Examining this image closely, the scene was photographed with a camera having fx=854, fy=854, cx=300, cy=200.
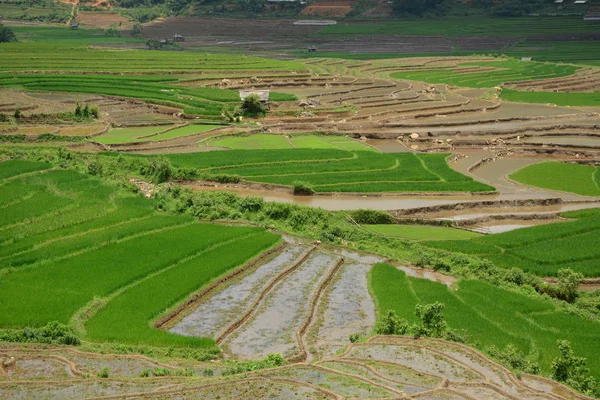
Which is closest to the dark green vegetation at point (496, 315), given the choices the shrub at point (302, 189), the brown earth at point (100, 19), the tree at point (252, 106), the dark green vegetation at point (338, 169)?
the shrub at point (302, 189)

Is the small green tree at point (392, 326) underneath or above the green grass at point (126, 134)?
underneath

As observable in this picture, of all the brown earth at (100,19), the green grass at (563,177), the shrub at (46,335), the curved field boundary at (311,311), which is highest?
the brown earth at (100,19)

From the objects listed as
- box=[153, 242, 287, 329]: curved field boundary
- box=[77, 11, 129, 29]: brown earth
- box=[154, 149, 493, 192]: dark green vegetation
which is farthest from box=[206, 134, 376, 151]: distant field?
Answer: box=[77, 11, 129, 29]: brown earth

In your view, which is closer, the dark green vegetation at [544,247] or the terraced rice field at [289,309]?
the terraced rice field at [289,309]

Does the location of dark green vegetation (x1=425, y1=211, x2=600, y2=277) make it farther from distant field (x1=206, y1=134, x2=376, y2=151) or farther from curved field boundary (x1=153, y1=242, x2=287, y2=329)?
distant field (x1=206, y1=134, x2=376, y2=151)

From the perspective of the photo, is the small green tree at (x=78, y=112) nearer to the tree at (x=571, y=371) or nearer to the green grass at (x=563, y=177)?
the green grass at (x=563, y=177)

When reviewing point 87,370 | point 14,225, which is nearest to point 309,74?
point 14,225
